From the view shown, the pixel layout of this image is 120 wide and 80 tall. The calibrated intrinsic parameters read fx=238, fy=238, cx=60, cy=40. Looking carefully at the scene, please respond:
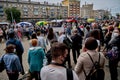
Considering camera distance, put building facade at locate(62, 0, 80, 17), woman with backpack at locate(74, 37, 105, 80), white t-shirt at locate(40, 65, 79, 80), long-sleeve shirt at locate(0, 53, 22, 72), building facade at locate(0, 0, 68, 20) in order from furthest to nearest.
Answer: building facade at locate(62, 0, 80, 17) → building facade at locate(0, 0, 68, 20) → long-sleeve shirt at locate(0, 53, 22, 72) → woman with backpack at locate(74, 37, 105, 80) → white t-shirt at locate(40, 65, 79, 80)

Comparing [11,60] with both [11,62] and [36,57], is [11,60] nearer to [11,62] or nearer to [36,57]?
[11,62]

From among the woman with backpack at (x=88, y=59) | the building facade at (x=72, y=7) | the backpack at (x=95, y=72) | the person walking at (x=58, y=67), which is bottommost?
the building facade at (x=72, y=7)

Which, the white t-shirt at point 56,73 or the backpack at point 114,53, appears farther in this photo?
the backpack at point 114,53

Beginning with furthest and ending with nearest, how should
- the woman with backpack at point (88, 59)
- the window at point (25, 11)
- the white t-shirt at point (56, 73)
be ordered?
the window at point (25, 11) < the woman with backpack at point (88, 59) < the white t-shirt at point (56, 73)

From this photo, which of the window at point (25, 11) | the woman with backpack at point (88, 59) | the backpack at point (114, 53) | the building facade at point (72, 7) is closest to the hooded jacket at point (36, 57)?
the backpack at point (114, 53)

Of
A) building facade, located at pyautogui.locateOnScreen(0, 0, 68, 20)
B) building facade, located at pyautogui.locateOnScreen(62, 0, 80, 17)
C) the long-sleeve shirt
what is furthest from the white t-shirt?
building facade, located at pyautogui.locateOnScreen(62, 0, 80, 17)

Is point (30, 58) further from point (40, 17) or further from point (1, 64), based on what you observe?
point (40, 17)

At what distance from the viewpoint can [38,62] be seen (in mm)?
6195

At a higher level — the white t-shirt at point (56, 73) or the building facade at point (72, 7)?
the white t-shirt at point (56, 73)

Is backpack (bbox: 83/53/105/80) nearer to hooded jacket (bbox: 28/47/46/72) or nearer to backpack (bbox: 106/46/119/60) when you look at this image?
hooded jacket (bbox: 28/47/46/72)

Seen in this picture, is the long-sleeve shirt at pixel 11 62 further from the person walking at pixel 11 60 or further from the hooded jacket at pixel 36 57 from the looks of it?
the hooded jacket at pixel 36 57

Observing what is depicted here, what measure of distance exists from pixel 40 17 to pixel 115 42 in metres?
126

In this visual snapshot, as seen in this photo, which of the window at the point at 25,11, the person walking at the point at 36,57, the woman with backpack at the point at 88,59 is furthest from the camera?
the window at the point at 25,11

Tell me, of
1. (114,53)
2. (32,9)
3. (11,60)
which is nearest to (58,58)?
(11,60)
